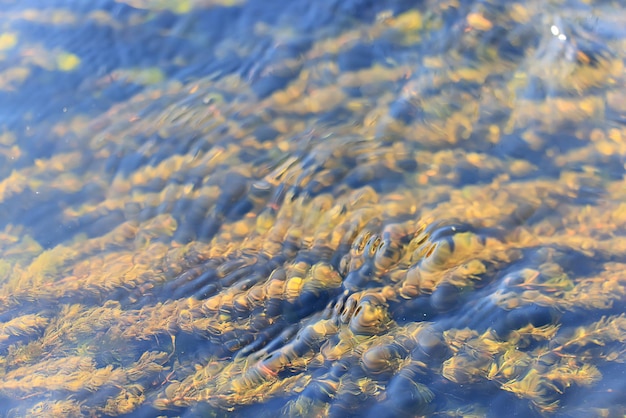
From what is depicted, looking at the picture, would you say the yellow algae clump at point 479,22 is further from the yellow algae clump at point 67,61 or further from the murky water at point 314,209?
the yellow algae clump at point 67,61

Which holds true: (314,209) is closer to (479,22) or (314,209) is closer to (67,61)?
(479,22)

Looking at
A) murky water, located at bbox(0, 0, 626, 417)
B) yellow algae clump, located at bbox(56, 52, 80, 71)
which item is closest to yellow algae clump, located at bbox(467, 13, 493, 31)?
murky water, located at bbox(0, 0, 626, 417)

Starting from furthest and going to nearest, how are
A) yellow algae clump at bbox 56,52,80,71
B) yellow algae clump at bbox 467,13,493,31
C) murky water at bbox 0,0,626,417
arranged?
yellow algae clump at bbox 56,52,80,71 < yellow algae clump at bbox 467,13,493,31 < murky water at bbox 0,0,626,417

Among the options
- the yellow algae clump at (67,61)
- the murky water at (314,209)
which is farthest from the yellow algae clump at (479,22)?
the yellow algae clump at (67,61)

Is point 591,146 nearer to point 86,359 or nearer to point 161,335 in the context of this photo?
point 161,335

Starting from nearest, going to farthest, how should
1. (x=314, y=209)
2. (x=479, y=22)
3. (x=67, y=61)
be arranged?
(x=314, y=209)
(x=479, y=22)
(x=67, y=61)

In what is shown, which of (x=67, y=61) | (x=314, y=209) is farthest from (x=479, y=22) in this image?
(x=67, y=61)

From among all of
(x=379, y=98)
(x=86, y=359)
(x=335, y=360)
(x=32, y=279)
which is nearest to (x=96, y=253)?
(x=32, y=279)

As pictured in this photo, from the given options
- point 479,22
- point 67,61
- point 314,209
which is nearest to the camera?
point 314,209

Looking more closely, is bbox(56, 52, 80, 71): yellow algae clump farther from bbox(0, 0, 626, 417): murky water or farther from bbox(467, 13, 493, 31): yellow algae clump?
bbox(467, 13, 493, 31): yellow algae clump
